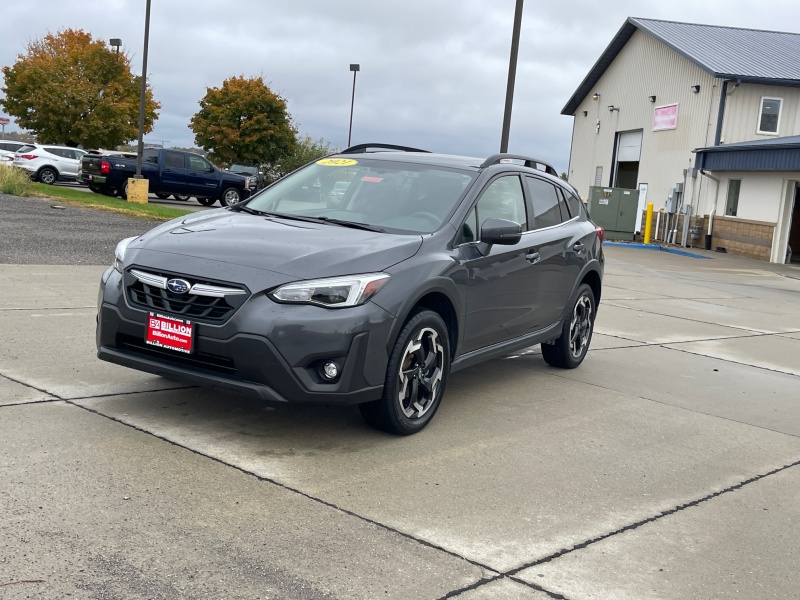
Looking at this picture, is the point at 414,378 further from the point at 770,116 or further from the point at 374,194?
the point at 770,116

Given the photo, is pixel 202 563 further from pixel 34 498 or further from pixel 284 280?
pixel 284 280

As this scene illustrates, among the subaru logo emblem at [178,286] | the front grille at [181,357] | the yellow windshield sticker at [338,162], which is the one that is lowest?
the front grille at [181,357]

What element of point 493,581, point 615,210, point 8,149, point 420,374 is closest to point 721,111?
point 615,210

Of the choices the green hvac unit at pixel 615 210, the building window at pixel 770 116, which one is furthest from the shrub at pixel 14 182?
the building window at pixel 770 116

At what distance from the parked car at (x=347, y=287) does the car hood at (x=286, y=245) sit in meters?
0.01

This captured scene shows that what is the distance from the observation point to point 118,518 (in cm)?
377

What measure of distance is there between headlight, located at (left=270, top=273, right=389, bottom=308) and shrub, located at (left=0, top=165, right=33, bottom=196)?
2167cm

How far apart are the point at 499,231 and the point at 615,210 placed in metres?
28.1

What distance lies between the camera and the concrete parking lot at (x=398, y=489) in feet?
11.4

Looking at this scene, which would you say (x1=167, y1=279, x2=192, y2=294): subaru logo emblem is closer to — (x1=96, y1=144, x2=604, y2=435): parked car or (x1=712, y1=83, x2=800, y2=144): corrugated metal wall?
(x1=96, y1=144, x2=604, y2=435): parked car

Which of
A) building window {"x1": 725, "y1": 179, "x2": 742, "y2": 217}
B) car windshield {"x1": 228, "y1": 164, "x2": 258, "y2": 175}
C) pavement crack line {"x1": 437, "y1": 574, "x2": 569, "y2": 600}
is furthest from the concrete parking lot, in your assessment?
car windshield {"x1": 228, "y1": 164, "x2": 258, "y2": 175}

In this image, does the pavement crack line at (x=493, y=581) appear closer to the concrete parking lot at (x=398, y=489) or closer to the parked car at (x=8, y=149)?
the concrete parking lot at (x=398, y=489)

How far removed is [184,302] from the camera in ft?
15.7

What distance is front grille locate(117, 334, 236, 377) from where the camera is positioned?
474cm
